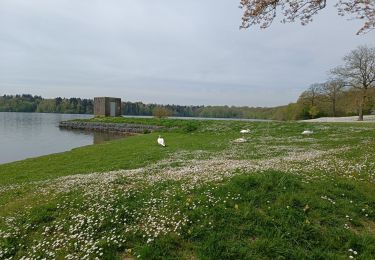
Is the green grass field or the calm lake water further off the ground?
the green grass field

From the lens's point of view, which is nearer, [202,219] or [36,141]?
[202,219]

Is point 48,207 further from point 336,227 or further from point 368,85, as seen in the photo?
point 368,85

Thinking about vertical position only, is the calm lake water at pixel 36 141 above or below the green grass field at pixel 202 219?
below

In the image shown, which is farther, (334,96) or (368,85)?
(334,96)

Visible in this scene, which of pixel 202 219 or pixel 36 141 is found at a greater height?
pixel 202 219

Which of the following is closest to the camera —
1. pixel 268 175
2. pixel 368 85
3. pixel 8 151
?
pixel 268 175

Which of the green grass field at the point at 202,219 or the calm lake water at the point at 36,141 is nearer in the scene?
the green grass field at the point at 202,219

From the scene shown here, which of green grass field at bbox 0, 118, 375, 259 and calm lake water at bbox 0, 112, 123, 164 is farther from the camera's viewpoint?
calm lake water at bbox 0, 112, 123, 164

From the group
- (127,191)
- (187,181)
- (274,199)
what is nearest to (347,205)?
(274,199)

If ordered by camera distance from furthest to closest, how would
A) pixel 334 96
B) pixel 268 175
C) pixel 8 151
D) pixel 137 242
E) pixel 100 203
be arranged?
1. pixel 334 96
2. pixel 8 151
3. pixel 268 175
4. pixel 100 203
5. pixel 137 242

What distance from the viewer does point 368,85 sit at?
56438 mm

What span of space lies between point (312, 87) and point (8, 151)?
8683 cm

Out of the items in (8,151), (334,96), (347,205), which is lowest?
(8,151)

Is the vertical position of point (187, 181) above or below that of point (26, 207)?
above
